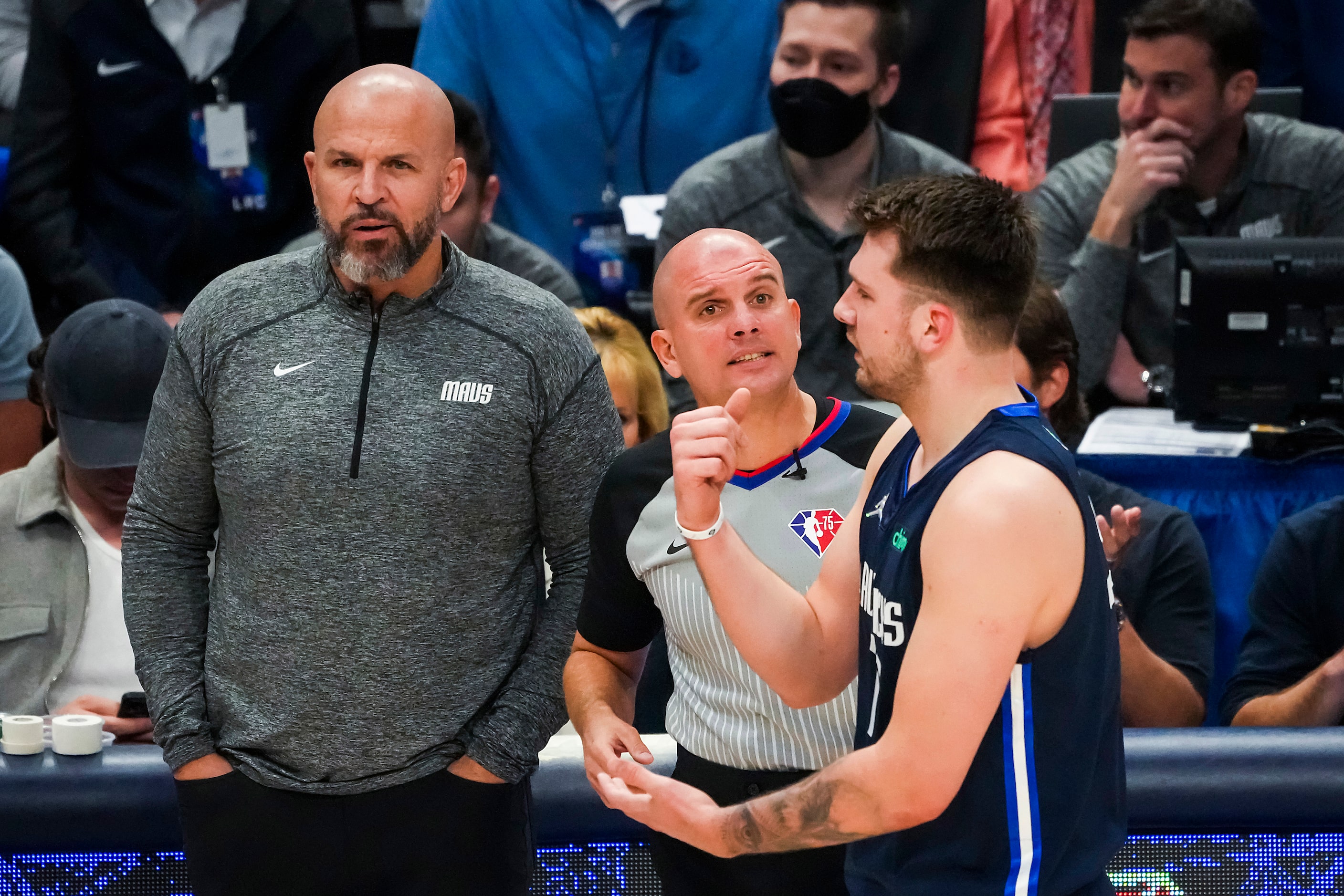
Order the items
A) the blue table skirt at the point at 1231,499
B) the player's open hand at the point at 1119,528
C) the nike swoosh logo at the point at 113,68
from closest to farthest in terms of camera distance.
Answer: the player's open hand at the point at 1119,528, the blue table skirt at the point at 1231,499, the nike swoosh logo at the point at 113,68

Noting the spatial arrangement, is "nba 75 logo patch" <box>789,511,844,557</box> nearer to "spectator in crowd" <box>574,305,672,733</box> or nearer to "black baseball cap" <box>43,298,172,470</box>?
"spectator in crowd" <box>574,305,672,733</box>

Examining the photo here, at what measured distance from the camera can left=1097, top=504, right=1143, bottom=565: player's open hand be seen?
2799 mm

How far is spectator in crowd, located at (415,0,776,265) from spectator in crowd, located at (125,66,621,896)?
2156 mm

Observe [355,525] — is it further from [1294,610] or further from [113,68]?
[113,68]

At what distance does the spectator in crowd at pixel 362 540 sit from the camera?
87.4 inches

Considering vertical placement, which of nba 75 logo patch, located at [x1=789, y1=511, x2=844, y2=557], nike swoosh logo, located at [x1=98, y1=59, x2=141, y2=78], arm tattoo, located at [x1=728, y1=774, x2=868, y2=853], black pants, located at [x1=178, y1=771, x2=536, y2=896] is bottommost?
black pants, located at [x1=178, y1=771, x2=536, y2=896]

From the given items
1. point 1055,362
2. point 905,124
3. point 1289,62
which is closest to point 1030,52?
point 905,124

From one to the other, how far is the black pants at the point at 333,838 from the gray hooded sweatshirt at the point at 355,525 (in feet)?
0.11

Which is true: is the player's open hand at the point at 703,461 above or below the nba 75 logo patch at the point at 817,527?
above

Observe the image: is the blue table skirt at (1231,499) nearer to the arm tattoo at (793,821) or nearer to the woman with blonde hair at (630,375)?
the woman with blonde hair at (630,375)

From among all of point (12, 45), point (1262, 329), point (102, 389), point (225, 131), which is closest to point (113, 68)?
point (225, 131)

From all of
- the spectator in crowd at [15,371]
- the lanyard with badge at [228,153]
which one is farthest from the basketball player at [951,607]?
the lanyard with badge at [228,153]

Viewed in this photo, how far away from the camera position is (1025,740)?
166 centimetres

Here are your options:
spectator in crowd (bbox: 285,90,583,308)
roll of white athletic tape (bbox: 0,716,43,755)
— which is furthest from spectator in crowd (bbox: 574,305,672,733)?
roll of white athletic tape (bbox: 0,716,43,755)
